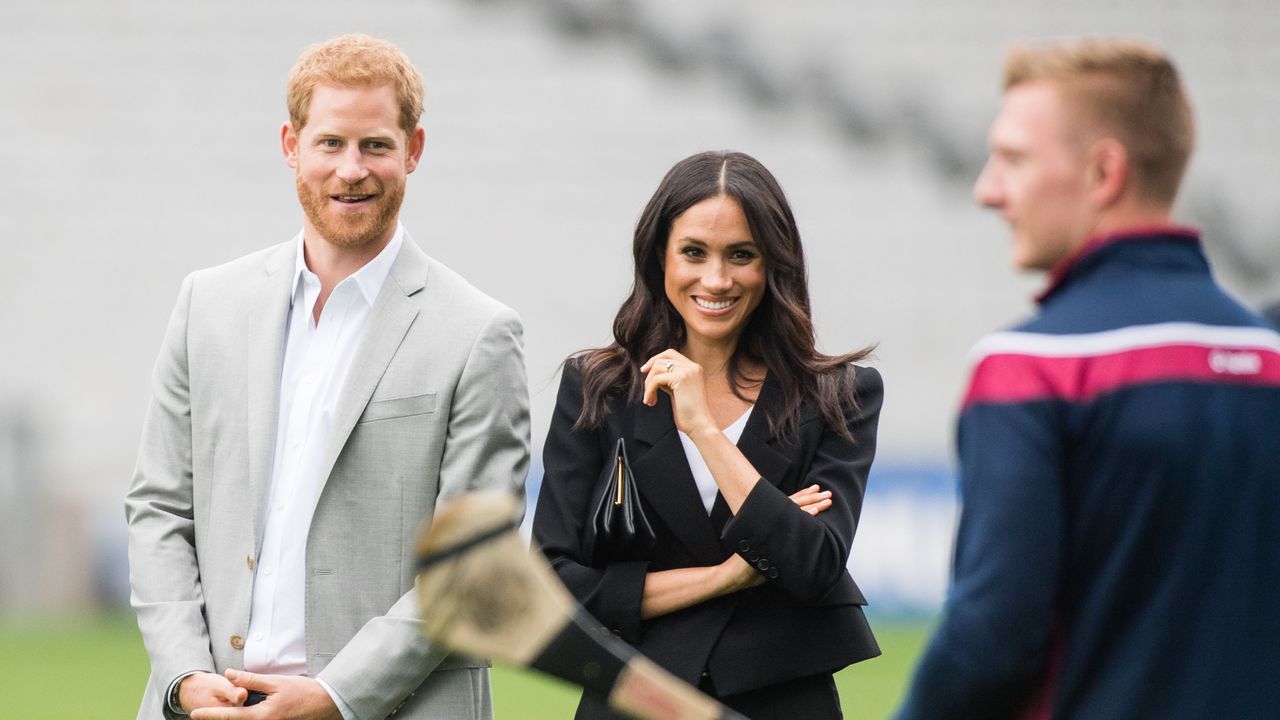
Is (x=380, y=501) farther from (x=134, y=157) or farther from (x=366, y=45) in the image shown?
(x=134, y=157)

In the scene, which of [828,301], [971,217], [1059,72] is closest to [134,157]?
[828,301]

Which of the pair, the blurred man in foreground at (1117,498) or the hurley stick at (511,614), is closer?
the blurred man in foreground at (1117,498)

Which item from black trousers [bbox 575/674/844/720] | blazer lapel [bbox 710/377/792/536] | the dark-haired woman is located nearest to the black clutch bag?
the dark-haired woman

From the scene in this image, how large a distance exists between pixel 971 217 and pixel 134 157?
7.30 meters

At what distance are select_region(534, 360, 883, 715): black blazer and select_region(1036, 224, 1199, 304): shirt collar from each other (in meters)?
0.87

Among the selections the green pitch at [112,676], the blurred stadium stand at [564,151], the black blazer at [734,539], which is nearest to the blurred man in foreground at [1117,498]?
the black blazer at [734,539]

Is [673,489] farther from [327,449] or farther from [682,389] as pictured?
[327,449]

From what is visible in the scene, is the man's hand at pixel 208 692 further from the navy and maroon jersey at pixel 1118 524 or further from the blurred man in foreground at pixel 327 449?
the navy and maroon jersey at pixel 1118 524

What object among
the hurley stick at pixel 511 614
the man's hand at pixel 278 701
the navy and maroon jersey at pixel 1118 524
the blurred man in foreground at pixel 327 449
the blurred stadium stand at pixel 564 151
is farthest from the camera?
the blurred stadium stand at pixel 564 151

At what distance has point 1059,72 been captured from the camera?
76.1 inches

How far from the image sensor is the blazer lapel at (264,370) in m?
2.84

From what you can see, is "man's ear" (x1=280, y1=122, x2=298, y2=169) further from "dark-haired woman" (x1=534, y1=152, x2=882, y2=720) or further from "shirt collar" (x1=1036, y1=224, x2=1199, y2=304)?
"shirt collar" (x1=1036, y1=224, x2=1199, y2=304)

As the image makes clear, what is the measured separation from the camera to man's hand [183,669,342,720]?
2.71 meters

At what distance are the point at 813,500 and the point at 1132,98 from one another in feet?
3.54
